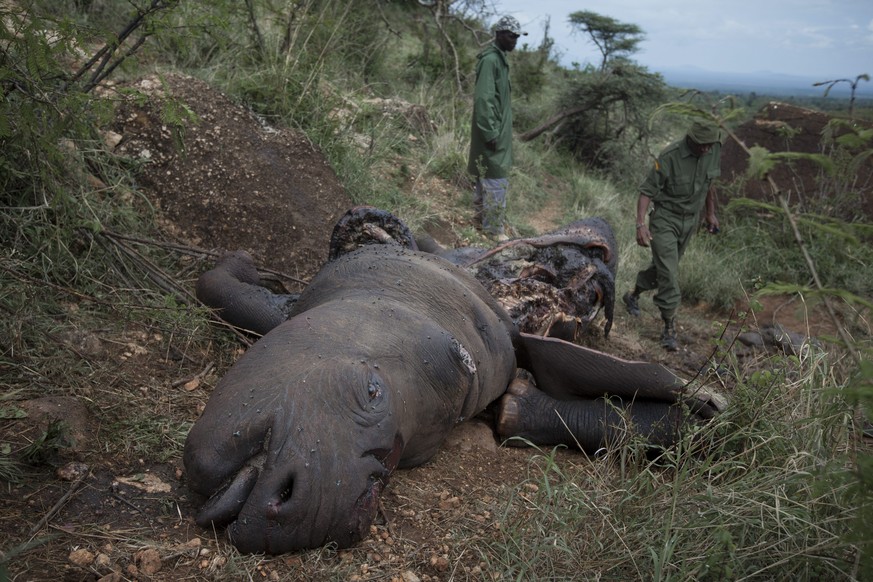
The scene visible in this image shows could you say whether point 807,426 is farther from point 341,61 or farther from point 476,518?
point 341,61

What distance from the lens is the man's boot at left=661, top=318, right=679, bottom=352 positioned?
6.45 metres

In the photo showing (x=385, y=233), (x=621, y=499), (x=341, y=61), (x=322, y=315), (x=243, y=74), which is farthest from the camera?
(x=341, y=61)

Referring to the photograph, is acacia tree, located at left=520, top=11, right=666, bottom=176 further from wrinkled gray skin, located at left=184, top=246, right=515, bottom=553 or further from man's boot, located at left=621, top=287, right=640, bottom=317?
wrinkled gray skin, located at left=184, top=246, right=515, bottom=553

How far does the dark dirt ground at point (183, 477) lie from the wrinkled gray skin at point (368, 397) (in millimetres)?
115

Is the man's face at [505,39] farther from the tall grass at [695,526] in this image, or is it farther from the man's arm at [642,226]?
the tall grass at [695,526]

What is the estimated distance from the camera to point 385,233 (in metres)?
4.12

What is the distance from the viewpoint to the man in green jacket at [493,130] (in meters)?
7.59

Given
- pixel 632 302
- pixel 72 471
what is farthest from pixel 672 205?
pixel 72 471

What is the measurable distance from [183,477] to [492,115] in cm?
577

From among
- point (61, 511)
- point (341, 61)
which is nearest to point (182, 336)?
point (61, 511)

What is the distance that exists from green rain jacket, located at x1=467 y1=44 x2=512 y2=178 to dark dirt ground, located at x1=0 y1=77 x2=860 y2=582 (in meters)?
3.06

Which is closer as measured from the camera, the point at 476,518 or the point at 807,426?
the point at 476,518

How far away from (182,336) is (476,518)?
74.9 inches

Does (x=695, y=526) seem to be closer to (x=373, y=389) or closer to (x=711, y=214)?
(x=373, y=389)
